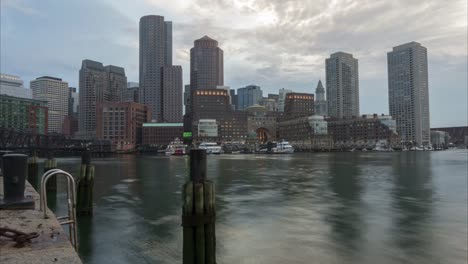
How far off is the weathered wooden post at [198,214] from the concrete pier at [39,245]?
4.29 meters

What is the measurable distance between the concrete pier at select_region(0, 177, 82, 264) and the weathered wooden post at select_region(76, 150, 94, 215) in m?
15.2

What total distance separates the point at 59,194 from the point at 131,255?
25.1 m

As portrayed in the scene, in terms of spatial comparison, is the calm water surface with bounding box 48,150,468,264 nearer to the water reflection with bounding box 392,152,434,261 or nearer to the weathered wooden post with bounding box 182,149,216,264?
the water reflection with bounding box 392,152,434,261

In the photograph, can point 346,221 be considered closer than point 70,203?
No

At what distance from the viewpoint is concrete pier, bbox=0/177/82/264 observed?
7342mm

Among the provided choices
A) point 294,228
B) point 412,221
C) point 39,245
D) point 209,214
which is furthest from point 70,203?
point 412,221

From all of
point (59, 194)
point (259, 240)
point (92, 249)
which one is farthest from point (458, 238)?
point (59, 194)

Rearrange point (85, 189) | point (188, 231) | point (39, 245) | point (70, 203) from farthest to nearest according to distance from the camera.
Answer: point (85, 189), point (188, 231), point (70, 203), point (39, 245)

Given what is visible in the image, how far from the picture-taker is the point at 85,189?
85.8 feet

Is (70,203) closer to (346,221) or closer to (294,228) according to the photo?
(294,228)

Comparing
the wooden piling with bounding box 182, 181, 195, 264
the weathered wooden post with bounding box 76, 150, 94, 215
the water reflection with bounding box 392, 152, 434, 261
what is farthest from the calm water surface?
the wooden piling with bounding box 182, 181, 195, 264

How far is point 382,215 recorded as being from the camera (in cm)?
2786

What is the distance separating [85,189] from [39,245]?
18960 millimetres

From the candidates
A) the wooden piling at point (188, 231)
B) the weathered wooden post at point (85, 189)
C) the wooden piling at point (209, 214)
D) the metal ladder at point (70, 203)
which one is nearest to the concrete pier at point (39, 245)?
the metal ladder at point (70, 203)
